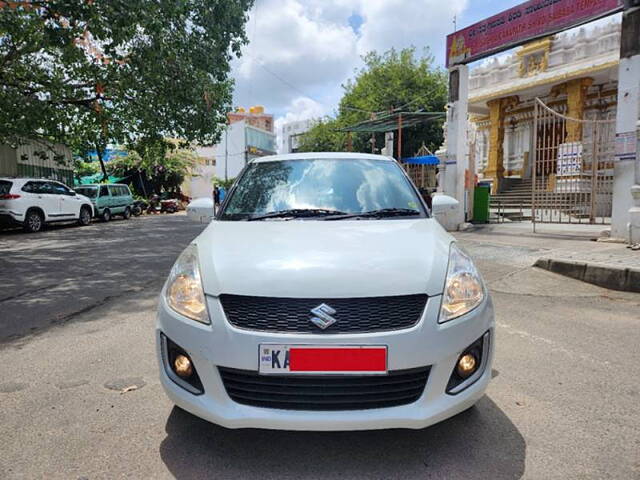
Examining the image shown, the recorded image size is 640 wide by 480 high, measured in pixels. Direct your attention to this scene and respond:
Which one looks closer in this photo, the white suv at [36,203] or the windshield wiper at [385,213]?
the windshield wiper at [385,213]

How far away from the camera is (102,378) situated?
10.1ft

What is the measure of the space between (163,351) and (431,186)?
17.8 metres

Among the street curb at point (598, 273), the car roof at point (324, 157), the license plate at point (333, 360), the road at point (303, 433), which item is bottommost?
the road at point (303, 433)

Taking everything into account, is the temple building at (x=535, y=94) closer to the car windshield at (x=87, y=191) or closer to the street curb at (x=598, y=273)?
the street curb at (x=598, y=273)

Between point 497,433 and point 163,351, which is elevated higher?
point 163,351

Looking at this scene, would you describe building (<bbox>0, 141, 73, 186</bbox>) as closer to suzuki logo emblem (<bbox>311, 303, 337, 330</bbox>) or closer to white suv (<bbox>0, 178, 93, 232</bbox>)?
white suv (<bbox>0, 178, 93, 232</bbox>)

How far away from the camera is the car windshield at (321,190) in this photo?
309 centimetres

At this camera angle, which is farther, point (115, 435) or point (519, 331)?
point (519, 331)

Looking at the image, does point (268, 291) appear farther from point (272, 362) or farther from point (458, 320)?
point (458, 320)

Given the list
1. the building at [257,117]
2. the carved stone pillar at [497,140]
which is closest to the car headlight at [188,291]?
the carved stone pillar at [497,140]

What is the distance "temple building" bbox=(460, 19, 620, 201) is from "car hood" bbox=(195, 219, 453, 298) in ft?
38.7

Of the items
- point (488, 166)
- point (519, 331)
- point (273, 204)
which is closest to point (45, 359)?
point (273, 204)

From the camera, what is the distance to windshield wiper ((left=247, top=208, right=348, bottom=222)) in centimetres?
301

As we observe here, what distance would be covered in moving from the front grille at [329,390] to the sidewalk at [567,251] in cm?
495
